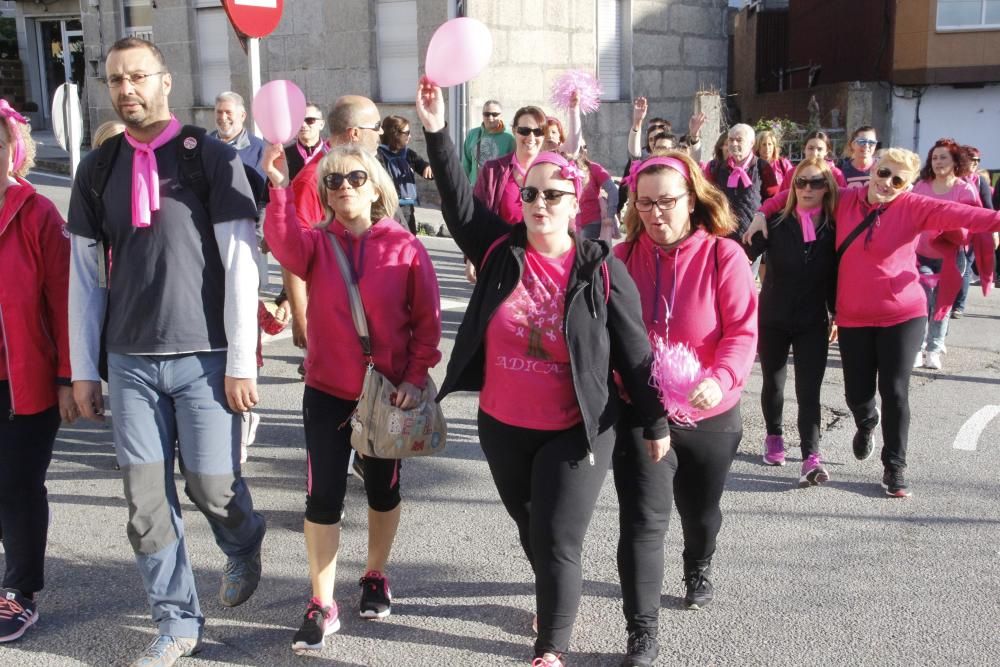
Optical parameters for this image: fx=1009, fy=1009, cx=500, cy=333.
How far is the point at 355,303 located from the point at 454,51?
0.98 meters

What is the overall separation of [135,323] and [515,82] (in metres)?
13.3

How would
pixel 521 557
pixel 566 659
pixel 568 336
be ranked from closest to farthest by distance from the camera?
pixel 568 336, pixel 566 659, pixel 521 557

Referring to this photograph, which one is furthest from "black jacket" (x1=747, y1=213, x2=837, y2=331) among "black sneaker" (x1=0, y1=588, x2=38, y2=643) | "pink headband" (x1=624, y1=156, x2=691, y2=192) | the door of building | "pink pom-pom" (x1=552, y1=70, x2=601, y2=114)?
the door of building

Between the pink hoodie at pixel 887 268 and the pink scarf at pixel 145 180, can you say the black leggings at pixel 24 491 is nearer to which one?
the pink scarf at pixel 145 180

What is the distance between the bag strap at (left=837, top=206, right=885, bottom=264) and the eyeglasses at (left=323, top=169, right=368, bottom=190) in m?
2.84

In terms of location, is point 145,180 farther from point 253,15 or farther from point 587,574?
point 587,574

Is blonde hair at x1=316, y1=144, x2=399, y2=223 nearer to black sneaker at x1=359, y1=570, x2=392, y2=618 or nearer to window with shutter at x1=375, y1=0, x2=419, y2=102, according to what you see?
black sneaker at x1=359, y1=570, x2=392, y2=618

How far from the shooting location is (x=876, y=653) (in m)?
3.64

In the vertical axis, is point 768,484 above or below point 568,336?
below

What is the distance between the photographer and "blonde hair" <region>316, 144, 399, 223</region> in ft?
11.8

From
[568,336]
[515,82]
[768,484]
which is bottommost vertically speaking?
[768,484]

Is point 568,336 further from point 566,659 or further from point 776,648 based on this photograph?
point 776,648

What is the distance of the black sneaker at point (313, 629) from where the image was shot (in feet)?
11.9

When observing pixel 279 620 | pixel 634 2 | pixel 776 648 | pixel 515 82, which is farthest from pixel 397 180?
pixel 634 2
